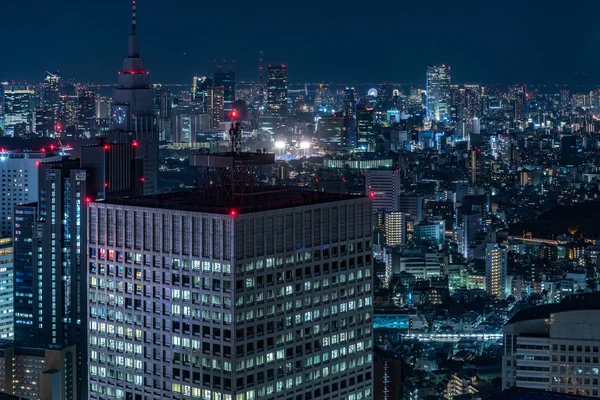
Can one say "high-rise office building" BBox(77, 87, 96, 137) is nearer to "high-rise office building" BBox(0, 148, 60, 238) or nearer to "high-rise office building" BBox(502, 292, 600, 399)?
"high-rise office building" BBox(0, 148, 60, 238)

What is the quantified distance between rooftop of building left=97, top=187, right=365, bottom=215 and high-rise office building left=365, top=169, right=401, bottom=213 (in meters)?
40.2

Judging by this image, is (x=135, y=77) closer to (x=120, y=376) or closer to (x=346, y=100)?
(x=120, y=376)

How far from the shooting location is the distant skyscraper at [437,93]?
333 ft

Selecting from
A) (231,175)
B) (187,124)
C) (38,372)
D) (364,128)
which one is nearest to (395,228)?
(187,124)

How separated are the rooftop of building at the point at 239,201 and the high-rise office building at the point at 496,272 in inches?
1130

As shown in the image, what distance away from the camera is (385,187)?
5756cm

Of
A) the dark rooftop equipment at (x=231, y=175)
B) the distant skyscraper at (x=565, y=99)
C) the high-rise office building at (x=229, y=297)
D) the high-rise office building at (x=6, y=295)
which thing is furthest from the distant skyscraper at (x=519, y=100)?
the dark rooftop equipment at (x=231, y=175)

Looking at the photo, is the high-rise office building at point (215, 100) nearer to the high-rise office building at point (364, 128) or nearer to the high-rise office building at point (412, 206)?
the high-rise office building at point (412, 206)

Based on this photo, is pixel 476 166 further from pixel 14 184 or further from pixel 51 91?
pixel 14 184

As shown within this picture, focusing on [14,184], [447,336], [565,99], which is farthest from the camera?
[565,99]

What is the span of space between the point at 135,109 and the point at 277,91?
3740 cm

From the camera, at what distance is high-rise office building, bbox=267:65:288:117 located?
7362 centimetres

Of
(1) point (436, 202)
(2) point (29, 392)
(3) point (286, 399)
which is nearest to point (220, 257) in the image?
(3) point (286, 399)

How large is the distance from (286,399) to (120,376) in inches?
76.8
